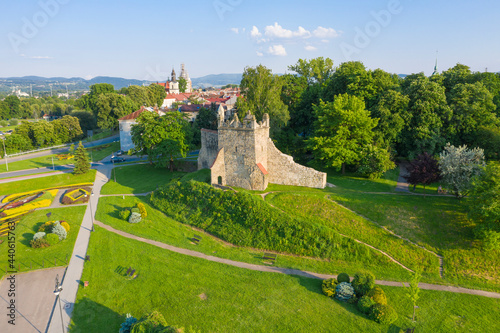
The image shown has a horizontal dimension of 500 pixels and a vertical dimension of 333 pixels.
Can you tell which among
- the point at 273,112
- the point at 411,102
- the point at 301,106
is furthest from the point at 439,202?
the point at 301,106

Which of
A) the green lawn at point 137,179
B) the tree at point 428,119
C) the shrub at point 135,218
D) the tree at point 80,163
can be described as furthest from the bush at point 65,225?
the tree at point 428,119

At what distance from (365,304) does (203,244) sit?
46.0 feet

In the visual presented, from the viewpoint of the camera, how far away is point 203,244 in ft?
89.9

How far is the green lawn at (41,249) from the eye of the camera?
979 inches

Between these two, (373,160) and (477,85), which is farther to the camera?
(477,85)

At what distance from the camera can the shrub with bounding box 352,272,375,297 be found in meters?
20.4

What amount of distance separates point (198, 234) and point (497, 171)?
24.5 meters

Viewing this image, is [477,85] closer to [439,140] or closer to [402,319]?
[439,140]

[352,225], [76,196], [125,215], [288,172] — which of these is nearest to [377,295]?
[352,225]

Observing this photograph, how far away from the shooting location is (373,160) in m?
34.7

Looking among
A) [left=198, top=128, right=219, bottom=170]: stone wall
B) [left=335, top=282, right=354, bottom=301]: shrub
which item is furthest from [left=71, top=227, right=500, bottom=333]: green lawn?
[left=198, top=128, right=219, bottom=170]: stone wall

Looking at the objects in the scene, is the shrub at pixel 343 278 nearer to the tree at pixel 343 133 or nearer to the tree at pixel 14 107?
the tree at pixel 343 133

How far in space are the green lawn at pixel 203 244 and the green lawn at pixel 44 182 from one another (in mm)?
11992

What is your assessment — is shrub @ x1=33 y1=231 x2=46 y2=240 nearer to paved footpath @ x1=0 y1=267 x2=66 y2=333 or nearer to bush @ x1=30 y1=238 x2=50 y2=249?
Result: bush @ x1=30 y1=238 x2=50 y2=249
